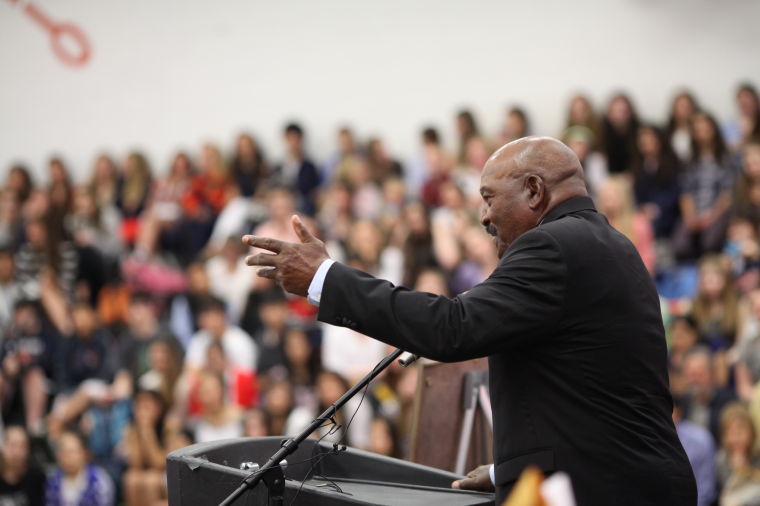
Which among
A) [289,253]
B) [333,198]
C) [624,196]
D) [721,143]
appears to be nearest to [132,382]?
[333,198]

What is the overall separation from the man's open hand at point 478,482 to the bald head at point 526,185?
66 centimetres

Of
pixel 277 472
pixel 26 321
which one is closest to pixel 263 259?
pixel 277 472

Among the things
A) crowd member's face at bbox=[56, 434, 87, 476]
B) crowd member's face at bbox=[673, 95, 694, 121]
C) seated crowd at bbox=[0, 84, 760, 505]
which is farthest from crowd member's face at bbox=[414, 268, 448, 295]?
crowd member's face at bbox=[673, 95, 694, 121]

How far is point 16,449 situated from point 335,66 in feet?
19.7

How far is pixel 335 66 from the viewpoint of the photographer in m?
12.6

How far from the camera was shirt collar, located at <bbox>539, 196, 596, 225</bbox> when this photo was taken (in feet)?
9.68

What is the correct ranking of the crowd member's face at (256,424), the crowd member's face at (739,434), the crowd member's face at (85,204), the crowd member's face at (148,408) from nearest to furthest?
the crowd member's face at (739,434), the crowd member's face at (256,424), the crowd member's face at (148,408), the crowd member's face at (85,204)

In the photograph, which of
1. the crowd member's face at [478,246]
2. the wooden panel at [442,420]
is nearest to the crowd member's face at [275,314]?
the crowd member's face at [478,246]

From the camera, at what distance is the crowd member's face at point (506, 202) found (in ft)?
9.81

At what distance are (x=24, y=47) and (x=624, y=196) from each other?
8762mm

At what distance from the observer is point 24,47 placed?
14.0m

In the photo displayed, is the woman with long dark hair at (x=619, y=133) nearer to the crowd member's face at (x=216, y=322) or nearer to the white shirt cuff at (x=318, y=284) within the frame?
the crowd member's face at (x=216, y=322)

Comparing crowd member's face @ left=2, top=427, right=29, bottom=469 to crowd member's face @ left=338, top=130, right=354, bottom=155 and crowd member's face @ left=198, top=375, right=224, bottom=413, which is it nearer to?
crowd member's face @ left=198, top=375, right=224, bottom=413

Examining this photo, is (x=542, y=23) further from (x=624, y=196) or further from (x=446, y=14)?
(x=624, y=196)
